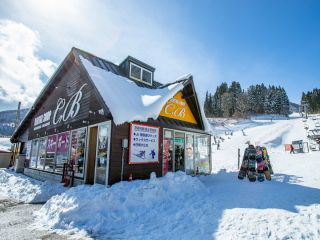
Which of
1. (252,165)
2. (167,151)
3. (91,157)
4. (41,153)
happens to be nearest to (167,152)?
(167,151)

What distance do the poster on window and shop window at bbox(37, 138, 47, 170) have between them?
27.7 ft

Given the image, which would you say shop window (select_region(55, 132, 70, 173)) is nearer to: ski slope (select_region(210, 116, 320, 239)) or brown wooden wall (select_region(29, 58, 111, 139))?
brown wooden wall (select_region(29, 58, 111, 139))

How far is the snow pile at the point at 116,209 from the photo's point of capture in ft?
17.7

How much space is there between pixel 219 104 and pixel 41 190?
78.5m

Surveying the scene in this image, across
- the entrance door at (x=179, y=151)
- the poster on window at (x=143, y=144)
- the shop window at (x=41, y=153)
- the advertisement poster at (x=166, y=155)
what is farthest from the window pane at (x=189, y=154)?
the shop window at (x=41, y=153)

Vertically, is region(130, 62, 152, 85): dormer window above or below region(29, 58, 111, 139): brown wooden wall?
above

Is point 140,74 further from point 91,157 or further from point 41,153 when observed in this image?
point 41,153

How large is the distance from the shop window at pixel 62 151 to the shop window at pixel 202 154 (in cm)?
763

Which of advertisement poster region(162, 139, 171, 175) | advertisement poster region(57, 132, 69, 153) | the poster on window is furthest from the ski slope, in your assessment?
advertisement poster region(57, 132, 69, 153)

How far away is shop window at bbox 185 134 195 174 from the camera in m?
12.5

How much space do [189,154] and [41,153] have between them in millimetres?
10554

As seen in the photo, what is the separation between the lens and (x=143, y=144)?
9719mm

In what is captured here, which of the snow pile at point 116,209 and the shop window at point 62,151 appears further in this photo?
the shop window at point 62,151

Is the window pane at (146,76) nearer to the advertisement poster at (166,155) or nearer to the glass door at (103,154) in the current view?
the advertisement poster at (166,155)
